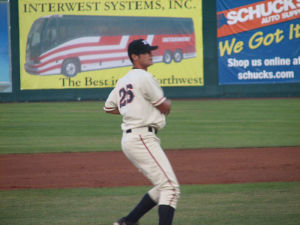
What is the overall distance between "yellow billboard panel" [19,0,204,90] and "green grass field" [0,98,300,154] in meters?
2.36

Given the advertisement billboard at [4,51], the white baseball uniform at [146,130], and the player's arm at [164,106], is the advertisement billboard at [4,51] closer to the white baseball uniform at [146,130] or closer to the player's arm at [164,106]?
the white baseball uniform at [146,130]

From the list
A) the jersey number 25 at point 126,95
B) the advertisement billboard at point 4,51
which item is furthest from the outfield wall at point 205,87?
the jersey number 25 at point 126,95

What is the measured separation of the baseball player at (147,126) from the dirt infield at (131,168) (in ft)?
10.5

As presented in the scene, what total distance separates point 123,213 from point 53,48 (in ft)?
59.0

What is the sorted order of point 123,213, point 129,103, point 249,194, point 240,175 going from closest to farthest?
point 129,103, point 123,213, point 249,194, point 240,175

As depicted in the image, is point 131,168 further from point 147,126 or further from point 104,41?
point 104,41

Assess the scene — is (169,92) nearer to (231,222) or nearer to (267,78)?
(267,78)

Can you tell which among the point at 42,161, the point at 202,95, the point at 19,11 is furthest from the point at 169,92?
the point at 42,161

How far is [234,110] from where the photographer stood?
18125 millimetres

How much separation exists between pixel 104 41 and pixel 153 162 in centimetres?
1896

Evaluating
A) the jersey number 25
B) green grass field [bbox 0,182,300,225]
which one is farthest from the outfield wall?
the jersey number 25

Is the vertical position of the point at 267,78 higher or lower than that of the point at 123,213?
higher

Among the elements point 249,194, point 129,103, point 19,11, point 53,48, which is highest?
point 19,11

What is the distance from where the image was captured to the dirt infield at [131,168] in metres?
7.83
